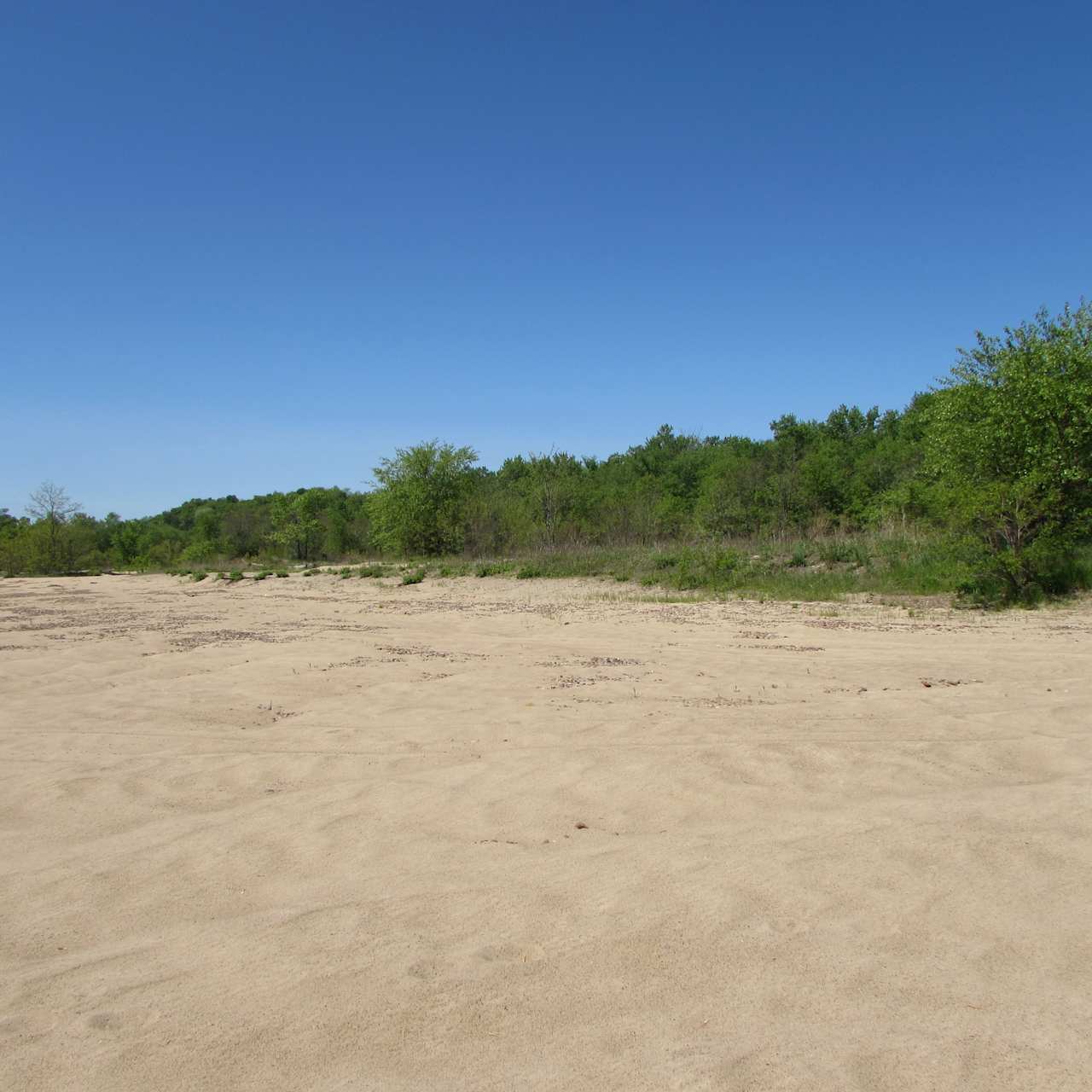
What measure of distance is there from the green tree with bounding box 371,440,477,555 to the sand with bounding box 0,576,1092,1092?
2902cm

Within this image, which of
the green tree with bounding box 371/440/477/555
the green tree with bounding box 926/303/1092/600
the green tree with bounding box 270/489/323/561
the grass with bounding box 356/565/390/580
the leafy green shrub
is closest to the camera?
the green tree with bounding box 926/303/1092/600

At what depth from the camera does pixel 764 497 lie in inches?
2100

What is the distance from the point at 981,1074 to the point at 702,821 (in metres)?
2.05

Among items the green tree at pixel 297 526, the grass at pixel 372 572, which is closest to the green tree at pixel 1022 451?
the grass at pixel 372 572

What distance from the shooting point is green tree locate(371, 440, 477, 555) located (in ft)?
122

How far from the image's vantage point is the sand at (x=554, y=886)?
231cm

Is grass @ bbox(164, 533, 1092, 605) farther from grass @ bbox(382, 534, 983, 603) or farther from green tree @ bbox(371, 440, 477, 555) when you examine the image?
green tree @ bbox(371, 440, 477, 555)

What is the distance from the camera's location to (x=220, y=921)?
3197 mm

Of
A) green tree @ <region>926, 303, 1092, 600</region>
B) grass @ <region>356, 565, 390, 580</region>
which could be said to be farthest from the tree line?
grass @ <region>356, 565, 390, 580</region>

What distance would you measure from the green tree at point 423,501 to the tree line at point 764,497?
0.27ft

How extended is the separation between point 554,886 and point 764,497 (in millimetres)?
52404

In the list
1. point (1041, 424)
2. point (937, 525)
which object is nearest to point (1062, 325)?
point (1041, 424)

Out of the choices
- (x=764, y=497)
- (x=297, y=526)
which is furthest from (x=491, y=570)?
(x=297, y=526)

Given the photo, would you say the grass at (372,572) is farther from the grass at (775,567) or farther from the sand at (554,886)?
the sand at (554,886)
